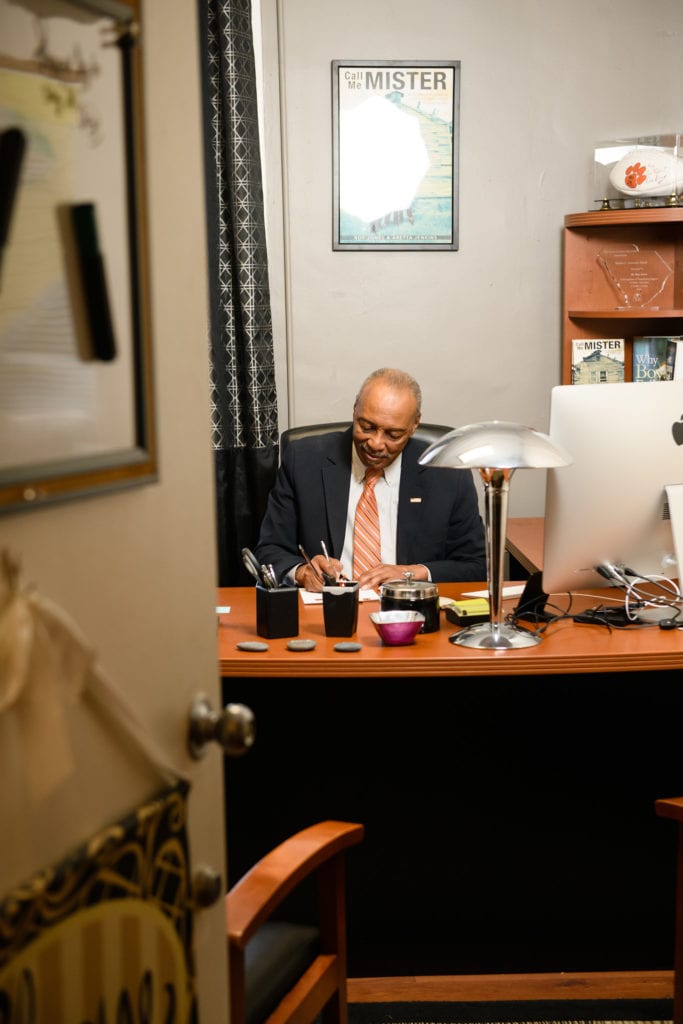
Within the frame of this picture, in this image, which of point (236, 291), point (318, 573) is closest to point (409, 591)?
point (318, 573)

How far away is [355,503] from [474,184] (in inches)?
53.2

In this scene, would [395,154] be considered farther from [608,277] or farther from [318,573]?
[318,573]

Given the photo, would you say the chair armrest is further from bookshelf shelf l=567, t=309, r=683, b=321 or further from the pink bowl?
bookshelf shelf l=567, t=309, r=683, b=321

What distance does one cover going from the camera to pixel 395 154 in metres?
3.80

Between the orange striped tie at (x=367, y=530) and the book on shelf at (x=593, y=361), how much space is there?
1.04 metres

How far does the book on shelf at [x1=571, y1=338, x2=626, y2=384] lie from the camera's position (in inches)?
152

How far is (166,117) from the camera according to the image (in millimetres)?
1038

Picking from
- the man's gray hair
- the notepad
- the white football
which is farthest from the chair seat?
the white football

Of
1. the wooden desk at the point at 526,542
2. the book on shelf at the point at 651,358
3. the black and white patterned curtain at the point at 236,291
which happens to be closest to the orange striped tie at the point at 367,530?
the wooden desk at the point at 526,542

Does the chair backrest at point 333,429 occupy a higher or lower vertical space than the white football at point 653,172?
lower

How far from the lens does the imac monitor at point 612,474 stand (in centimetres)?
226

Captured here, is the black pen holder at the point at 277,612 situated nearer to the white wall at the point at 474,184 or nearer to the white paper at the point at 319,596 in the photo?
the white paper at the point at 319,596

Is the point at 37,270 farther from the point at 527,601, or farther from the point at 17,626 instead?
the point at 527,601

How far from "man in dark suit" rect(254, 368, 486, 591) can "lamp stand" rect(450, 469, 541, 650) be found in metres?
0.89
